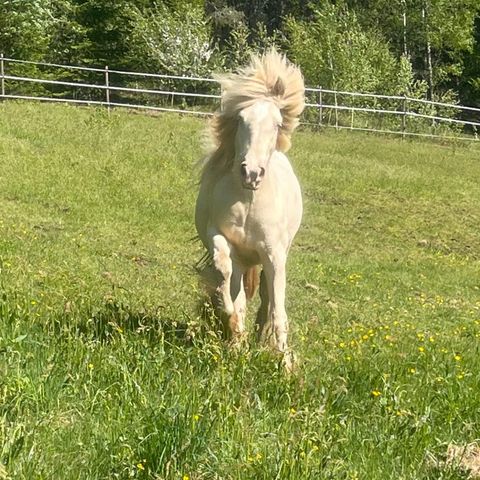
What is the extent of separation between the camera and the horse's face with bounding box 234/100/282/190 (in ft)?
18.5

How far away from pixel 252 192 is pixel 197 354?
158 cm

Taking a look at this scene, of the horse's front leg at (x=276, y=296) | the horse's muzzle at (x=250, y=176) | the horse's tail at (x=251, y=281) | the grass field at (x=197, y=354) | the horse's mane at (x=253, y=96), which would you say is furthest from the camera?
the horse's tail at (x=251, y=281)

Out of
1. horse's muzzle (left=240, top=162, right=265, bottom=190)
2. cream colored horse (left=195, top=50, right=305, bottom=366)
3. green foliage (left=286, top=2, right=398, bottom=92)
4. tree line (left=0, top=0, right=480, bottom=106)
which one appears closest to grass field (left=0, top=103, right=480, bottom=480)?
cream colored horse (left=195, top=50, right=305, bottom=366)

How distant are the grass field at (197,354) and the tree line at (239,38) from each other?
21842 mm

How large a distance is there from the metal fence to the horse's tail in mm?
21096

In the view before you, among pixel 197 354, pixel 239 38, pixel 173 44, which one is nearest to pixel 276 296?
pixel 197 354

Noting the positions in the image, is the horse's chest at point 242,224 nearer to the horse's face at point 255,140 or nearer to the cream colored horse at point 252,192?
the cream colored horse at point 252,192

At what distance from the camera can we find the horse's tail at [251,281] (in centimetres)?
685

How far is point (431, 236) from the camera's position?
16.2 metres

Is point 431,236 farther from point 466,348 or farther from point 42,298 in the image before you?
point 42,298

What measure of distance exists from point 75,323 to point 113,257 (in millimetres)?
5676

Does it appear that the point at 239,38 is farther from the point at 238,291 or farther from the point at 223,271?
the point at 223,271

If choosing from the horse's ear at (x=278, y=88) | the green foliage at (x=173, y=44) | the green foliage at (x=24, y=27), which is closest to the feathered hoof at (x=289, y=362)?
the horse's ear at (x=278, y=88)

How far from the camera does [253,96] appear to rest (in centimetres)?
622
